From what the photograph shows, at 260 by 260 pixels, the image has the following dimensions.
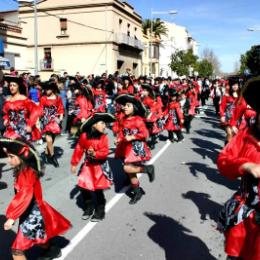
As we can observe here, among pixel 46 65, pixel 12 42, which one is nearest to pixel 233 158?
pixel 12 42

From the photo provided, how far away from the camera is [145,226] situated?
588 cm

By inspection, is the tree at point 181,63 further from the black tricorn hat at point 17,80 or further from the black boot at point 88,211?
the black boot at point 88,211

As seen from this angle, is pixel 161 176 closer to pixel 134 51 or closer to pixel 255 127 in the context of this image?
pixel 255 127

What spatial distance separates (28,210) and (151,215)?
2.51m

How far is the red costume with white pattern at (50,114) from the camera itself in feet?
31.4

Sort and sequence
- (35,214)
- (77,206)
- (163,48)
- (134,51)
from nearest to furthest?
(35,214), (77,206), (134,51), (163,48)

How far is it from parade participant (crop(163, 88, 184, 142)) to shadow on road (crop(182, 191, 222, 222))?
5.66 m

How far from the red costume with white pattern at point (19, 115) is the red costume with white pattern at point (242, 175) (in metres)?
5.10

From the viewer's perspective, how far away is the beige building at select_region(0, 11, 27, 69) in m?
26.0

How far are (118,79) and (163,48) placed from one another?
172ft

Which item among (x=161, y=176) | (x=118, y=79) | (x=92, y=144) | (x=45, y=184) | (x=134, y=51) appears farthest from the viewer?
(x=134, y=51)

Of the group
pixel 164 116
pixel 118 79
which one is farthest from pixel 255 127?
pixel 118 79

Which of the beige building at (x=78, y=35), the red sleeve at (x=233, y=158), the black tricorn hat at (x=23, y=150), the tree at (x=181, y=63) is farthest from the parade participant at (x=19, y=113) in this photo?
the tree at (x=181, y=63)

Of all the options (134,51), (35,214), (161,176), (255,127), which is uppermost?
(134,51)
